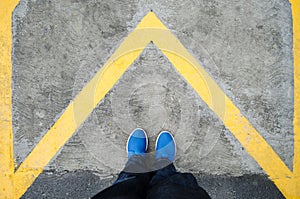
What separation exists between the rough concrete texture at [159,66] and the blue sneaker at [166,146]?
0.53ft

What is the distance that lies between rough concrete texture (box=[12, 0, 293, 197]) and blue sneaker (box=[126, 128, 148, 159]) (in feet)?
0.69

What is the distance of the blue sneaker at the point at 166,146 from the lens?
2994mm

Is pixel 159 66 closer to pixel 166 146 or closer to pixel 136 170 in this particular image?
pixel 166 146

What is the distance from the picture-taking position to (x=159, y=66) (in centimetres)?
303

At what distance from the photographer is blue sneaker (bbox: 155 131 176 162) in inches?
118

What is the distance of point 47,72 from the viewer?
9.91 feet

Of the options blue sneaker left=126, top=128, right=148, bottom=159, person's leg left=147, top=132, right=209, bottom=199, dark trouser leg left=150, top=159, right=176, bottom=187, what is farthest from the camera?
blue sneaker left=126, top=128, right=148, bottom=159

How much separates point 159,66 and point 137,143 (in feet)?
2.33

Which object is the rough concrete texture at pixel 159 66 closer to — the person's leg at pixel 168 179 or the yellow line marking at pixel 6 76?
the yellow line marking at pixel 6 76

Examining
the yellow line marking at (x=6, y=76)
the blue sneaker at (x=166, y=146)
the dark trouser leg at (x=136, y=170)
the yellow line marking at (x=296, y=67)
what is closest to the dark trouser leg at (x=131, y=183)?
the dark trouser leg at (x=136, y=170)


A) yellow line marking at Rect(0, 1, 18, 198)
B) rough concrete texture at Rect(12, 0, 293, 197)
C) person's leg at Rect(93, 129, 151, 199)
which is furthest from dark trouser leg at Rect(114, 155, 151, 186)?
yellow line marking at Rect(0, 1, 18, 198)

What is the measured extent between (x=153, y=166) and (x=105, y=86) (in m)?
0.83

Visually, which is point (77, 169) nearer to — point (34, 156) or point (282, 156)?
point (34, 156)

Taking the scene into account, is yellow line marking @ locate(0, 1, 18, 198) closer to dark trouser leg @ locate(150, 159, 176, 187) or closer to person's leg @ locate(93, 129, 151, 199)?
person's leg @ locate(93, 129, 151, 199)
